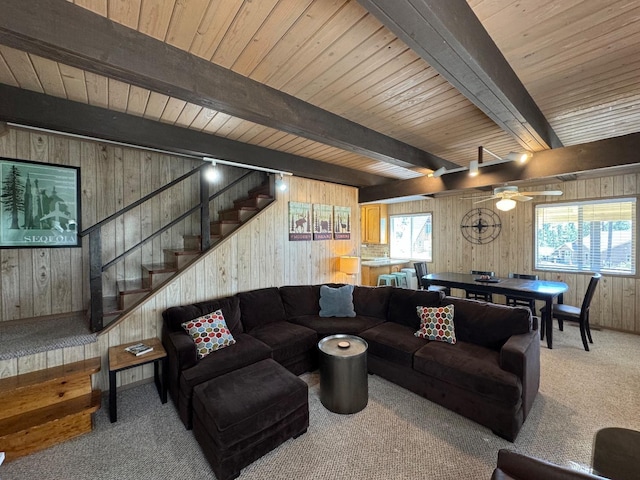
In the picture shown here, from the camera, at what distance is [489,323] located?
2.68 metres

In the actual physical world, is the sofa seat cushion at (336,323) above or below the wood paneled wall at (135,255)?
below

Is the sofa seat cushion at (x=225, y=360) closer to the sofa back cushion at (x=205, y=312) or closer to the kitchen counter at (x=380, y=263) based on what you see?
the sofa back cushion at (x=205, y=312)

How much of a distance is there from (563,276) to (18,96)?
7.30 m

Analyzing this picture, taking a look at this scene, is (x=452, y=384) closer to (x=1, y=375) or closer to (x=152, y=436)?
(x=152, y=436)

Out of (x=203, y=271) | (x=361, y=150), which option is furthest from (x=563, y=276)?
(x=203, y=271)

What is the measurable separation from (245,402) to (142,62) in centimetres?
216

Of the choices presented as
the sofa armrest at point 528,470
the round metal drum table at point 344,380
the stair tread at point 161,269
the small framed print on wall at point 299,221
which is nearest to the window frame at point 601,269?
the small framed print on wall at point 299,221

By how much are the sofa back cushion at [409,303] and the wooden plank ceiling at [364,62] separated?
6.07ft

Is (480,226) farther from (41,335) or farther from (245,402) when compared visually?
(41,335)

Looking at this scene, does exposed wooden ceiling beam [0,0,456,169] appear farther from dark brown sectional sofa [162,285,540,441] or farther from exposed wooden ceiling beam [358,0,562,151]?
dark brown sectional sofa [162,285,540,441]

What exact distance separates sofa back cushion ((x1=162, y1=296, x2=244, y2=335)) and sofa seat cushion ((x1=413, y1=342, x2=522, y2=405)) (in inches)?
78.0

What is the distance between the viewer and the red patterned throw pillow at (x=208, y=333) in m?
2.56

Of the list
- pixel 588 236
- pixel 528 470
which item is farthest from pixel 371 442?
pixel 588 236

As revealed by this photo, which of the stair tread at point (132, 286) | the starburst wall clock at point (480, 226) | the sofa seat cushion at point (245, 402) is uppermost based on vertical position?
the starburst wall clock at point (480, 226)
